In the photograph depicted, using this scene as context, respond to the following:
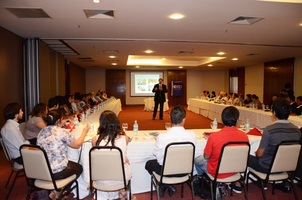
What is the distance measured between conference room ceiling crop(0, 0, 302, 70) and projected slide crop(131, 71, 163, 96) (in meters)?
9.04

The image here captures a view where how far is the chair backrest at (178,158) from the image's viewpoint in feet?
7.68

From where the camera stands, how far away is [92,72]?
16.1 meters

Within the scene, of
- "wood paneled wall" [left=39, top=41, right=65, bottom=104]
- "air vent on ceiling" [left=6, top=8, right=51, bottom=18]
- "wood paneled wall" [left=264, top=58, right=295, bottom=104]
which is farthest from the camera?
"wood paneled wall" [left=264, top=58, right=295, bottom=104]

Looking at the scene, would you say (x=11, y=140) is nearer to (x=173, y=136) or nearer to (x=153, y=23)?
(x=173, y=136)

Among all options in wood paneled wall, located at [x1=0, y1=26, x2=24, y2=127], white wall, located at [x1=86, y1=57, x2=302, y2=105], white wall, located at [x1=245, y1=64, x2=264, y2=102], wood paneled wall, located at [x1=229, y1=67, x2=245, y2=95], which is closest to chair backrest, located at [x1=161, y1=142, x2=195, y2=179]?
wood paneled wall, located at [x1=0, y1=26, x2=24, y2=127]

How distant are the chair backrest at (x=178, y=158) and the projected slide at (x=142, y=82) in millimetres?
13903

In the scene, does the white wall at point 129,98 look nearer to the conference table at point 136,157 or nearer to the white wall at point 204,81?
the white wall at point 204,81

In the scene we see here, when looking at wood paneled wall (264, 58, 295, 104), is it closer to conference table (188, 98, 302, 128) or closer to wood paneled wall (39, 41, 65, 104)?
conference table (188, 98, 302, 128)

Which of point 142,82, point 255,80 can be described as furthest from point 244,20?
point 142,82

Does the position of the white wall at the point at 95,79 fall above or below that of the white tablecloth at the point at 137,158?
above

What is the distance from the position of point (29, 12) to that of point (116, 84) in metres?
12.1

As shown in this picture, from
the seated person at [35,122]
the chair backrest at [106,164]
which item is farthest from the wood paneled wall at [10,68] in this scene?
the chair backrest at [106,164]

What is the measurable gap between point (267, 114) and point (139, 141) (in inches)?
154

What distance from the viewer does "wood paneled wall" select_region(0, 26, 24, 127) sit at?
16.4 ft
